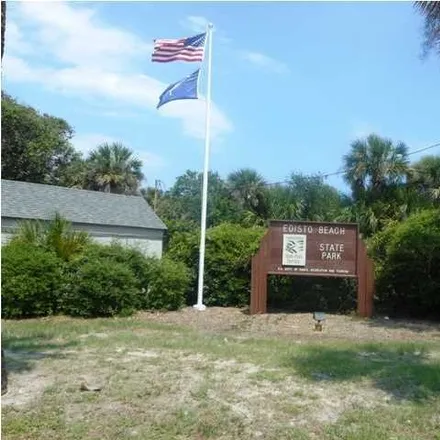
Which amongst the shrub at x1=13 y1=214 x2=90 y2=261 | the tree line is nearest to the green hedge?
the shrub at x1=13 y1=214 x2=90 y2=261

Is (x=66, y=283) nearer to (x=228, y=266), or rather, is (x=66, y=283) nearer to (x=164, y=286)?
(x=164, y=286)

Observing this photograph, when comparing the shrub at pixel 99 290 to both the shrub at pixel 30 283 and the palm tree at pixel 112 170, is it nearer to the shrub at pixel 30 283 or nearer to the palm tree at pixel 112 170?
the shrub at pixel 30 283

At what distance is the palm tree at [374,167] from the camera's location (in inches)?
917

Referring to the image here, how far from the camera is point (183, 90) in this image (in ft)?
54.3

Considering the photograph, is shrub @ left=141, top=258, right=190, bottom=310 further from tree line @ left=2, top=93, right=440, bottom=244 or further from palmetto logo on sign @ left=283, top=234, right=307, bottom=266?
tree line @ left=2, top=93, right=440, bottom=244

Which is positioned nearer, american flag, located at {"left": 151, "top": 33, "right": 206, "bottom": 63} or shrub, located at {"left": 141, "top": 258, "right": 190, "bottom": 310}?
shrub, located at {"left": 141, "top": 258, "right": 190, "bottom": 310}

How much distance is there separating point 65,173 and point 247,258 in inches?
1051

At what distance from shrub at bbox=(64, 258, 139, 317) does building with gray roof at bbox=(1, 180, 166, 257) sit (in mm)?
11256

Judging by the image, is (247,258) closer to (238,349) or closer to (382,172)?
(238,349)

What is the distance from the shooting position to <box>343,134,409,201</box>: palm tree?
2330cm

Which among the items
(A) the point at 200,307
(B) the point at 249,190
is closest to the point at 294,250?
(A) the point at 200,307

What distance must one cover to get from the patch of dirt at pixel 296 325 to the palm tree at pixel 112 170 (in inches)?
1066

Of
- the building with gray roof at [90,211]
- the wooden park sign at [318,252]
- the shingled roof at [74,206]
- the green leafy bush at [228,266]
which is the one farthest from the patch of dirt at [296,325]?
the shingled roof at [74,206]

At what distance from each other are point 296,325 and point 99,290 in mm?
4260
